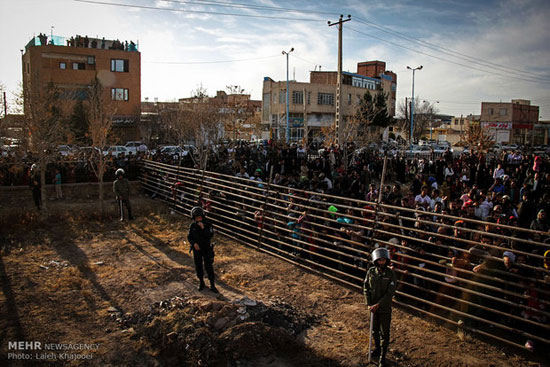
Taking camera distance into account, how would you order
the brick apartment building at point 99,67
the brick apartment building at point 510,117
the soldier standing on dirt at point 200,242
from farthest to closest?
the brick apartment building at point 510,117
the brick apartment building at point 99,67
the soldier standing on dirt at point 200,242

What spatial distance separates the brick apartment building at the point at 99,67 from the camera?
45094 millimetres

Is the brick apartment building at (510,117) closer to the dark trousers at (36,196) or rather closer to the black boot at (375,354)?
the dark trousers at (36,196)

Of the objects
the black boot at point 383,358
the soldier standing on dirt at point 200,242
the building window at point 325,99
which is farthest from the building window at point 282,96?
the black boot at point 383,358

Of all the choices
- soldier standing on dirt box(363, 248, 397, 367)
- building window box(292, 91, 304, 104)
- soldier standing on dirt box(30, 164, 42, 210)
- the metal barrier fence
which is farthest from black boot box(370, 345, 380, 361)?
building window box(292, 91, 304, 104)

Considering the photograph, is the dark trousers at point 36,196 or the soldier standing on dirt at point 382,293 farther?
the dark trousers at point 36,196

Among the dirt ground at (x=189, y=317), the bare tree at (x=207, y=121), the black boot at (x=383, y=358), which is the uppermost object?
the bare tree at (x=207, y=121)

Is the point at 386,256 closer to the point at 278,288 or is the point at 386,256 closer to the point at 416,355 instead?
the point at 416,355

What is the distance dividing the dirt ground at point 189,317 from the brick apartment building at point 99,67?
39.0m

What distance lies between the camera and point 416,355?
5.25m

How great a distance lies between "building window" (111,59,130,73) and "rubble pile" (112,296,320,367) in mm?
47562

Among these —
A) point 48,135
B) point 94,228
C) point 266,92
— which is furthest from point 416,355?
point 266,92

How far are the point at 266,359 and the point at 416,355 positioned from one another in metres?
2.05

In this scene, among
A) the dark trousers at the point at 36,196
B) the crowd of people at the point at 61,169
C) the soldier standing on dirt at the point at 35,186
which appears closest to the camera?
the soldier standing on dirt at the point at 35,186

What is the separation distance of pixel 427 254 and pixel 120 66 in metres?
49.8
